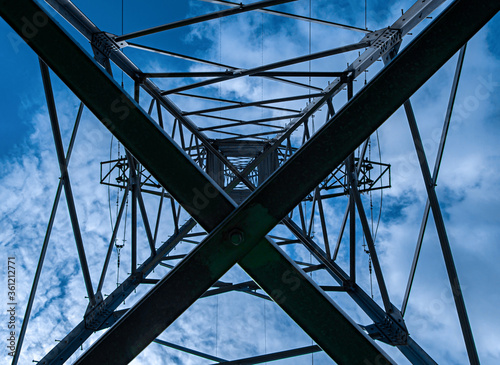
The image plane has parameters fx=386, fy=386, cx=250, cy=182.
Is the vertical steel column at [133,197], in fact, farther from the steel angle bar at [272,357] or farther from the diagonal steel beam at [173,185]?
the diagonal steel beam at [173,185]

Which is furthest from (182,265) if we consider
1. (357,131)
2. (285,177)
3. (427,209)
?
(427,209)

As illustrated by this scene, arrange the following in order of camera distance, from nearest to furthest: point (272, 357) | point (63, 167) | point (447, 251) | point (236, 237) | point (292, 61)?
point (236, 237) → point (447, 251) → point (63, 167) → point (272, 357) → point (292, 61)

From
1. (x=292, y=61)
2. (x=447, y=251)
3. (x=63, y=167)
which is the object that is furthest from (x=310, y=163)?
(x=292, y=61)

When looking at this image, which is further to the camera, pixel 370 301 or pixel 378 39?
pixel 370 301

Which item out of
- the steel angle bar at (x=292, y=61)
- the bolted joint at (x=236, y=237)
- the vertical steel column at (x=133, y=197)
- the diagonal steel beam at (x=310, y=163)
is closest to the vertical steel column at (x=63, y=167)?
the vertical steel column at (x=133, y=197)

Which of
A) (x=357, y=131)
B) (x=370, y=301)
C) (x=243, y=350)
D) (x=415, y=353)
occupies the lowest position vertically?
(x=415, y=353)

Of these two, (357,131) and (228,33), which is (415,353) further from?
(228,33)

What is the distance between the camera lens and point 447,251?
260 inches

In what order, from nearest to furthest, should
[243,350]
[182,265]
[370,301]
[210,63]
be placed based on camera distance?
[182,265], [370,301], [210,63], [243,350]

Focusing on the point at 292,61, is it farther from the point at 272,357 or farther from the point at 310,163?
the point at 310,163

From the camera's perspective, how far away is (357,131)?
2.95m

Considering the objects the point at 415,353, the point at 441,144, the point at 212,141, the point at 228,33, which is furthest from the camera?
the point at 212,141

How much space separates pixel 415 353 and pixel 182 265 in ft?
22.4

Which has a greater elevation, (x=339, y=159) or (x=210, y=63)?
(x=210, y=63)
